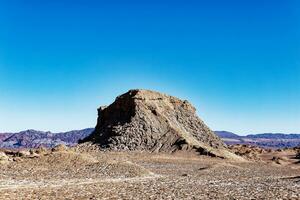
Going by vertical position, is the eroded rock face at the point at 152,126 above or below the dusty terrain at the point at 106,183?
above

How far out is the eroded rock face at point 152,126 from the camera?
215 feet

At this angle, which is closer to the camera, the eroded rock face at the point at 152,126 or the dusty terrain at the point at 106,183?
the dusty terrain at the point at 106,183

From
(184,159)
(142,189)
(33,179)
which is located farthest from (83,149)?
(142,189)

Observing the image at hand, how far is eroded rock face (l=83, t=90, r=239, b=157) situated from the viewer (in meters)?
65.6

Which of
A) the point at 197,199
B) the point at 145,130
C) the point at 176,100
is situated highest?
the point at 176,100

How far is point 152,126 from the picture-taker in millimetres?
70062

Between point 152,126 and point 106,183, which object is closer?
point 106,183

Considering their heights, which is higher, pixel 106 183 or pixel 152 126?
pixel 152 126

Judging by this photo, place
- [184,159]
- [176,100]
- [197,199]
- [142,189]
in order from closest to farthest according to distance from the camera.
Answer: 1. [197,199]
2. [142,189]
3. [184,159]
4. [176,100]

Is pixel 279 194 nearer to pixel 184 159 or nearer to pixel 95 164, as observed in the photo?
pixel 95 164

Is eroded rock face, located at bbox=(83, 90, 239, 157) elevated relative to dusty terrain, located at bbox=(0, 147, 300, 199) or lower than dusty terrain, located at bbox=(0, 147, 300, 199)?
elevated

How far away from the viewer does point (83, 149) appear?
63188mm

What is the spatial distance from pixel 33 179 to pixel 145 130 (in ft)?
142

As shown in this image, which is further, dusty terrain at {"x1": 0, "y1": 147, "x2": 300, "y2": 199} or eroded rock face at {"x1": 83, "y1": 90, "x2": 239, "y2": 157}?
eroded rock face at {"x1": 83, "y1": 90, "x2": 239, "y2": 157}
